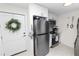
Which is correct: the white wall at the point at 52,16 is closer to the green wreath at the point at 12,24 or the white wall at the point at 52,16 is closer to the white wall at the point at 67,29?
the white wall at the point at 67,29

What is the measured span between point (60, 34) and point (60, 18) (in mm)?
828

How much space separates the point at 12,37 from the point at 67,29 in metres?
2.29

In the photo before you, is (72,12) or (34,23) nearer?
(34,23)

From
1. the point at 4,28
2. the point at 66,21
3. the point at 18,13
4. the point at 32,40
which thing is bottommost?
the point at 32,40

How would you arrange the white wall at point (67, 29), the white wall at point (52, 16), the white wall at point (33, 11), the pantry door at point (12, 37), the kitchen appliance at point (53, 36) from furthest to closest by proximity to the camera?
the kitchen appliance at point (53, 36) → the white wall at point (67, 29) → the white wall at point (52, 16) → the pantry door at point (12, 37) → the white wall at point (33, 11)

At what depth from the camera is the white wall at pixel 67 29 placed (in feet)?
10.1

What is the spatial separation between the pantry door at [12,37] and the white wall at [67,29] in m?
1.51

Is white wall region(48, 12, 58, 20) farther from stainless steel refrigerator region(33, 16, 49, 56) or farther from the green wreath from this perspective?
the green wreath

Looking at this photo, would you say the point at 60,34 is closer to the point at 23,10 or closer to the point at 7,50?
the point at 23,10

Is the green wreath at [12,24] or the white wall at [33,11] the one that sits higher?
the white wall at [33,11]

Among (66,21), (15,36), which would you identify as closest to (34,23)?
(15,36)

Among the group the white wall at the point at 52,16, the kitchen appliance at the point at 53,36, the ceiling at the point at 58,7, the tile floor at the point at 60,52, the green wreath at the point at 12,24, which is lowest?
the tile floor at the point at 60,52

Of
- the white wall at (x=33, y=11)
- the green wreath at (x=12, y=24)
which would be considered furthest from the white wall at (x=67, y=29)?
the green wreath at (x=12, y=24)

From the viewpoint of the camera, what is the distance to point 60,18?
3109 millimetres
